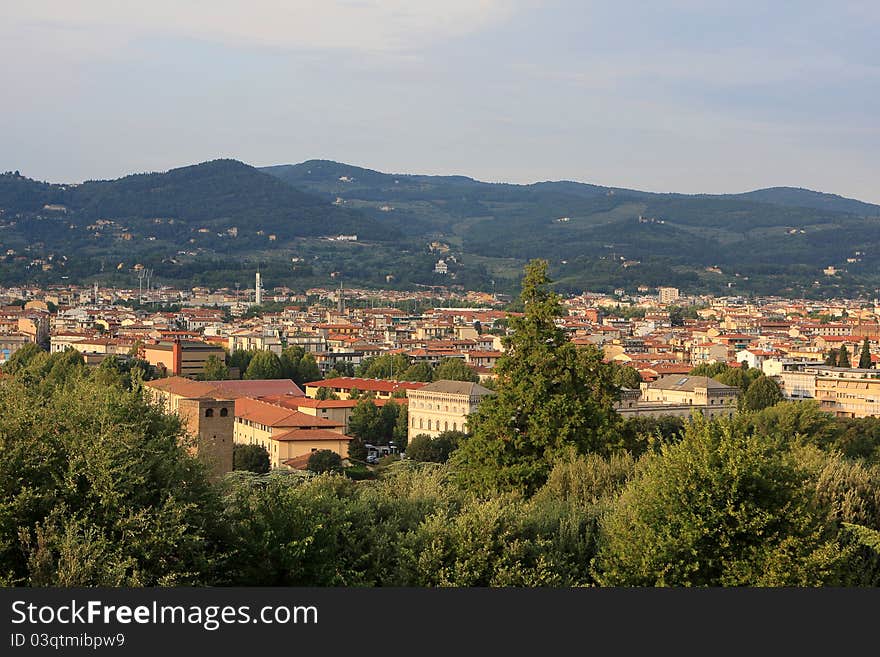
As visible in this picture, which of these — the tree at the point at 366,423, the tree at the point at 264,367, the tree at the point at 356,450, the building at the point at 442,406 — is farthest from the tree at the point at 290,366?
the tree at the point at 356,450

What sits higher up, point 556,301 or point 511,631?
point 556,301

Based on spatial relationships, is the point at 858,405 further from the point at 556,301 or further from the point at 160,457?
the point at 160,457

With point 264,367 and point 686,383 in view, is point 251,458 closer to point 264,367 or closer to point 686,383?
point 686,383

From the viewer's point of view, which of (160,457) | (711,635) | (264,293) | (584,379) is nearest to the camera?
(711,635)

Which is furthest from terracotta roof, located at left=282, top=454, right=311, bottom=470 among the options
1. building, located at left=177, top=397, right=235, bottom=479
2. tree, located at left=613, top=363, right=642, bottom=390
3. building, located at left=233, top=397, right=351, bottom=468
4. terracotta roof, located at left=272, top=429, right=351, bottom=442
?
tree, located at left=613, top=363, right=642, bottom=390

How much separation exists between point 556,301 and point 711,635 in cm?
872

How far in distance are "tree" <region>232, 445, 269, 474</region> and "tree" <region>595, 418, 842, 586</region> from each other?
2050 centimetres

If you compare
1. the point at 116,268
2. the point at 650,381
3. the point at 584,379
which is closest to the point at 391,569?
the point at 584,379

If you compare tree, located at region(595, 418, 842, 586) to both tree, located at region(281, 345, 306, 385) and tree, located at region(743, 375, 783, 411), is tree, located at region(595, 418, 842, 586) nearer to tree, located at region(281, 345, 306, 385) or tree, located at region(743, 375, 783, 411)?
tree, located at region(743, 375, 783, 411)

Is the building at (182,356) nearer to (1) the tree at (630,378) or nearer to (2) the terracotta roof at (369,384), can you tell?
(2) the terracotta roof at (369,384)

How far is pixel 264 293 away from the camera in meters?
123

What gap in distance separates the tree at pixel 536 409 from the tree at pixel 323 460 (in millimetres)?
15166

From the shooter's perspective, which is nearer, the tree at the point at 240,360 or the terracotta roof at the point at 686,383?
the terracotta roof at the point at 686,383

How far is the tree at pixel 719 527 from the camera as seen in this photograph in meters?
8.49
